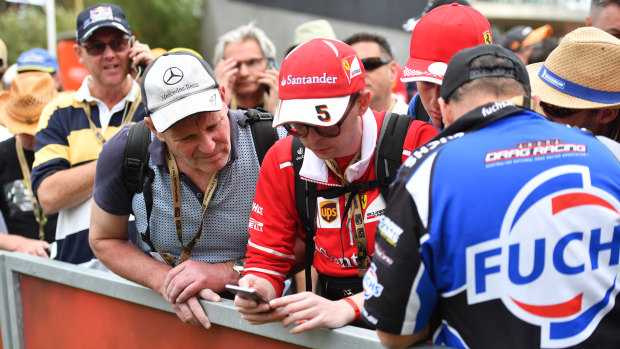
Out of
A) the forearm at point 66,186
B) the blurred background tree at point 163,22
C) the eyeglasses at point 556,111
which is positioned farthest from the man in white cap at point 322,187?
the blurred background tree at point 163,22

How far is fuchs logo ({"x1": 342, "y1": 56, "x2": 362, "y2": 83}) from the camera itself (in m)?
2.23

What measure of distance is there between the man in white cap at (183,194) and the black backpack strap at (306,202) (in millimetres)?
381

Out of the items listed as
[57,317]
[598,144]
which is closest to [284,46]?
[57,317]

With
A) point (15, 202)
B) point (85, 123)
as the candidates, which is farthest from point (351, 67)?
point (15, 202)

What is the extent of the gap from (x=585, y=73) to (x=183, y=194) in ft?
5.62

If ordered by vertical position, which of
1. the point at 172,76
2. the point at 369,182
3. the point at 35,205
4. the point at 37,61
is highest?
the point at 172,76

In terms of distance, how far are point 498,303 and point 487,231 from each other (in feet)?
0.70

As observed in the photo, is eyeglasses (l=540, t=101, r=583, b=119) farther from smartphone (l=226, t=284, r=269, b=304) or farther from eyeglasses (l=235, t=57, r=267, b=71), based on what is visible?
eyeglasses (l=235, t=57, r=267, b=71)

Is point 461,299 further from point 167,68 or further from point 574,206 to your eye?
point 167,68

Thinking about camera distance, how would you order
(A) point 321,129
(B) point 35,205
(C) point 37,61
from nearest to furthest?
(A) point 321,129
(B) point 35,205
(C) point 37,61

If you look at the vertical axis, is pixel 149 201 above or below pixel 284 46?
A: above

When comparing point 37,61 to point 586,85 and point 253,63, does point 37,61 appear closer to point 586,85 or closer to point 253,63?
point 253,63

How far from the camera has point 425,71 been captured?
253 cm

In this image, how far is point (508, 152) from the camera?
167 cm
